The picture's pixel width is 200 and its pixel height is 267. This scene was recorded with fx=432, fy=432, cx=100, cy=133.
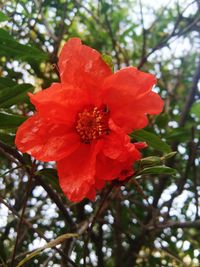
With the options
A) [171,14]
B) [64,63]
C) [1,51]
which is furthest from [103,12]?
[64,63]

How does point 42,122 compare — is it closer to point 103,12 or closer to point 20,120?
point 20,120

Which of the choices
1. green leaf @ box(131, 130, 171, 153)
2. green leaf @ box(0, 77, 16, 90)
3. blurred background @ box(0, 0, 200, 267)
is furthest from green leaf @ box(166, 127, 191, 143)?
green leaf @ box(0, 77, 16, 90)

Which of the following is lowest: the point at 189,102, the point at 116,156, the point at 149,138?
the point at 189,102

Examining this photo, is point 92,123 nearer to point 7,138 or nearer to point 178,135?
point 7,138

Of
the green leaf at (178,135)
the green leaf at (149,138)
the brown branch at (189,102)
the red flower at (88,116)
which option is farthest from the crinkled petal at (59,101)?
the brown branch at (189,102)

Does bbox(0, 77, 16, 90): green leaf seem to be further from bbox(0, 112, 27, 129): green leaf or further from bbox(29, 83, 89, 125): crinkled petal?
bbox(29, 83, 89, 125): crinkled petal

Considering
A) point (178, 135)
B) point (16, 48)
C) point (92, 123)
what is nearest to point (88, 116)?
point (92, 123)
